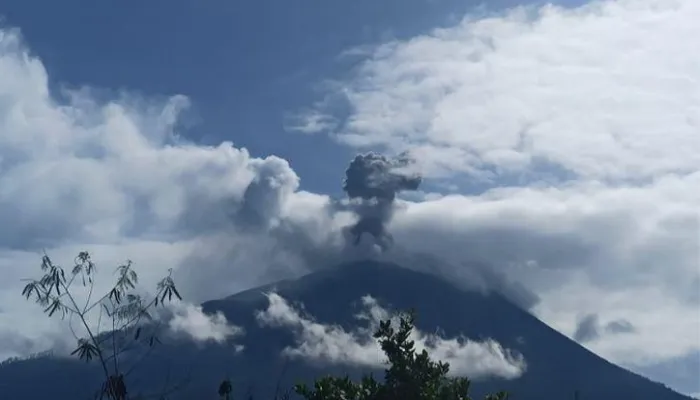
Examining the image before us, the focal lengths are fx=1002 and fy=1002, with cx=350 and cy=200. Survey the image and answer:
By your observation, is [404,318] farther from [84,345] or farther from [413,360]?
[84,345]

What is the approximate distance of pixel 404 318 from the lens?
37.7 meters

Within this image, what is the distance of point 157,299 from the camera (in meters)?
47.2

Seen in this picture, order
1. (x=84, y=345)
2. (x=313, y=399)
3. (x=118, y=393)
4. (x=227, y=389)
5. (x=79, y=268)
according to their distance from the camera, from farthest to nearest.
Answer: (x=227, y=389) < (x=79, y=268) < (x=84, y=345) < (x=118, y=393) < (x=313, y=399)

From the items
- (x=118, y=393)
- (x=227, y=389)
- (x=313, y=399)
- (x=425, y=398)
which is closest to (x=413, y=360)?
(x=425, y=398)

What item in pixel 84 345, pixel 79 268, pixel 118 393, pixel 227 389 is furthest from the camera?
pixel 227 389

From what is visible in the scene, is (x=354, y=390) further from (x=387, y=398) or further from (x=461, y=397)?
(x=461, y=397)

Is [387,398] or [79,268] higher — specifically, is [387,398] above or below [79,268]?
below

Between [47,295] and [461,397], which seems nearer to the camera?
[461,397]

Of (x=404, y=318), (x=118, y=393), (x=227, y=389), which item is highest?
(x=227, y=389)

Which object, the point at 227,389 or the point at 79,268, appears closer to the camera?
the point at 79,268

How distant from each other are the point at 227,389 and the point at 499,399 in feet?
157

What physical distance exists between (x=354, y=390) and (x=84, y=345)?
1362cm

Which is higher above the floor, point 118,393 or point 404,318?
point 404,318

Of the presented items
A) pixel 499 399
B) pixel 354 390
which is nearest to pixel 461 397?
pixel 499 399
